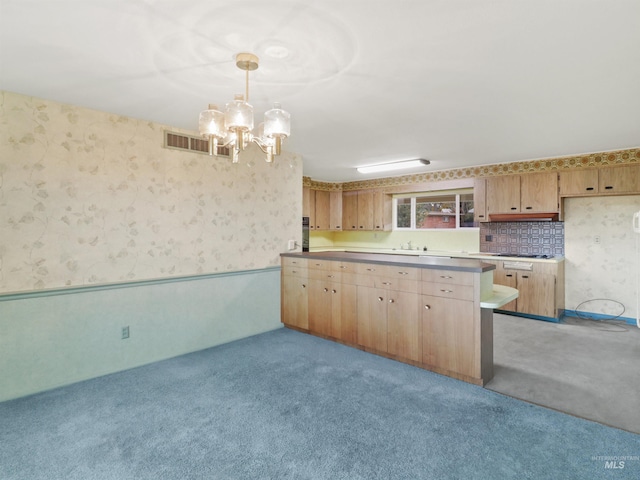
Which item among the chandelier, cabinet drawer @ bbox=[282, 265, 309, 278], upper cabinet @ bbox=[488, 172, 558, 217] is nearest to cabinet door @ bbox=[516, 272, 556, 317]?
upper cabinet @ bbox=[488, 172, 558, 217]

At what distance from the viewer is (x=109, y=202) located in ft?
10.5

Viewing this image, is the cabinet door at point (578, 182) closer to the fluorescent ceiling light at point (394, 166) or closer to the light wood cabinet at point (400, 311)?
the fluorescent ceiling light at point (394, 166)

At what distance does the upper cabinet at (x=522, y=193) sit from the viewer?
5086 mm

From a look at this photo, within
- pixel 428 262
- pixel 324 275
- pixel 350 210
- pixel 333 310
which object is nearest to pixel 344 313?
pixel 333 310

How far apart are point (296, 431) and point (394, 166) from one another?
4.35 metres

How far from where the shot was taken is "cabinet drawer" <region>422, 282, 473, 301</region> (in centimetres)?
300

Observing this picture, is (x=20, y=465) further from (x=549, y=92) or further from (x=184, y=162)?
(x=549, y=92)

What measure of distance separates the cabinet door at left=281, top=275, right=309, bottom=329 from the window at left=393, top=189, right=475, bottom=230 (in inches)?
136

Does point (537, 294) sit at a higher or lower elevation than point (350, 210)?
lower

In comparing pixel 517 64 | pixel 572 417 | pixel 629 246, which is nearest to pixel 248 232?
pixel 517 64

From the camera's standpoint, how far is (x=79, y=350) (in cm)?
305

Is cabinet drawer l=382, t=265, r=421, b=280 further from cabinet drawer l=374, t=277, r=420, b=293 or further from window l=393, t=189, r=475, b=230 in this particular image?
window l=393, t=189, r=475, b=230

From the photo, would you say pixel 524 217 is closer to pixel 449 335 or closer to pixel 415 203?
pixel 415 203

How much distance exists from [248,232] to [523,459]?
340 centimetres
